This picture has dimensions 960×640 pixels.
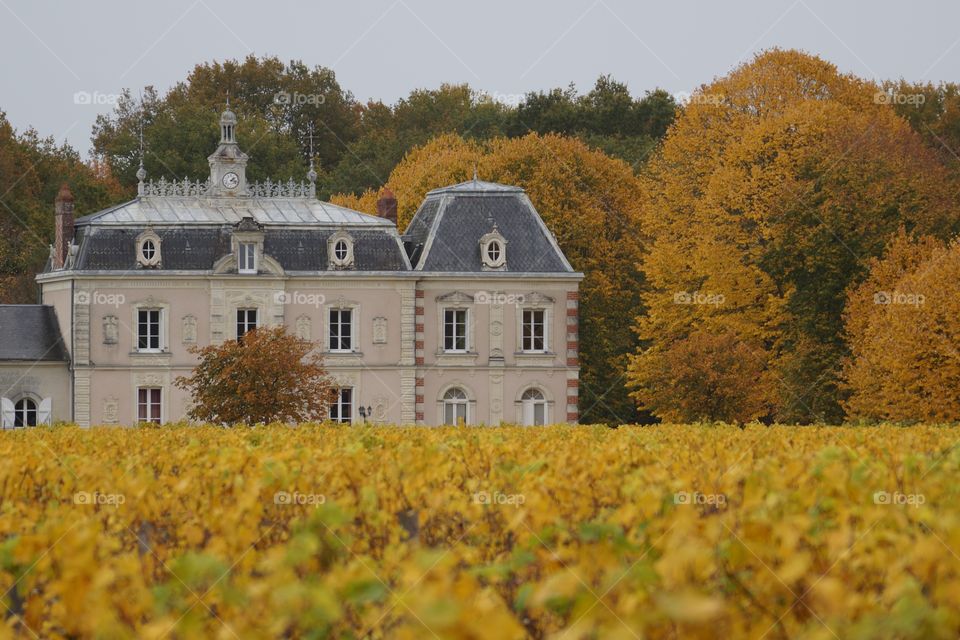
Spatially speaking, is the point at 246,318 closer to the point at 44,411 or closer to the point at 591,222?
the point at 44,411

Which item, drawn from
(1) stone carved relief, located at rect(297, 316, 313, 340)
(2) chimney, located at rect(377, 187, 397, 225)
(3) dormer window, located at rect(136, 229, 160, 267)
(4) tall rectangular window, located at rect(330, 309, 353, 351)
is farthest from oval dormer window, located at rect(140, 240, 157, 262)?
(2) chimney, located at rect(377, 187, 397, 225)

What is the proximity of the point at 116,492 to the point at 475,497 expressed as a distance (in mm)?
3033

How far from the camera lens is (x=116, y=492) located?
14.2 meters

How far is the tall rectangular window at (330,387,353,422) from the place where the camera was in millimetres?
54875

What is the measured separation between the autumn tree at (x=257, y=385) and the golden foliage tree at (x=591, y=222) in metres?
15.1

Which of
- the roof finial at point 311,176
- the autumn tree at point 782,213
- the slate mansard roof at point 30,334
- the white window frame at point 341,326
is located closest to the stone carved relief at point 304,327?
the white window frame at point 341,326

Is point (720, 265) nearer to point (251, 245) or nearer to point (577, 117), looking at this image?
point (251, 245)

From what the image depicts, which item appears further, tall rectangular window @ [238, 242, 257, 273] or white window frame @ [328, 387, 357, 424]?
tall rectangular window @ [238, 242, 257, 273]

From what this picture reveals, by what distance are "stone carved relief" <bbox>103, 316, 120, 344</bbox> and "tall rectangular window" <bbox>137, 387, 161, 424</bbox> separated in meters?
1.86

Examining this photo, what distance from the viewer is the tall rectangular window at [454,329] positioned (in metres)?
56.7

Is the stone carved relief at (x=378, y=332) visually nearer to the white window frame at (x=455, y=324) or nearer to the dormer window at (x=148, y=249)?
the white window frame at (x=455, y=324)

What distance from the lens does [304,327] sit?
55.7 metres

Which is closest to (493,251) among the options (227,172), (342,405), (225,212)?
(342,405)

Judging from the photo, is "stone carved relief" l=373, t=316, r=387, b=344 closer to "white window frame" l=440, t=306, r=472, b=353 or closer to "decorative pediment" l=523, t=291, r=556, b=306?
"white window frame" l=440, t=306, r=472, b=353
